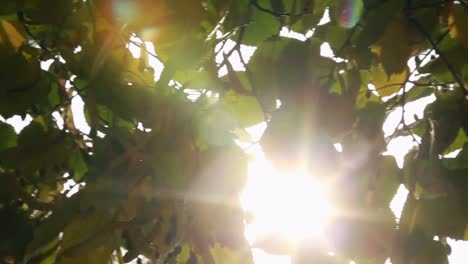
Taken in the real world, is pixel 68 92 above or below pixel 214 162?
above

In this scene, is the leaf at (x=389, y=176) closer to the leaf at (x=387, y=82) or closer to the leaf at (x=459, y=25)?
the leaf at (x=387, y=82)

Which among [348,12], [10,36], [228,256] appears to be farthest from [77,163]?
[348,12]

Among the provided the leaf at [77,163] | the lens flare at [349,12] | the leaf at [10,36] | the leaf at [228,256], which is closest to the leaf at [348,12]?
the lens flare at [349,12]

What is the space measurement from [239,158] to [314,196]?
0.51ft

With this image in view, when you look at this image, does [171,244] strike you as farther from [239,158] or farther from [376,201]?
[376,201]

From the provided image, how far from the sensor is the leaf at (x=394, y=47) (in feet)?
3.17

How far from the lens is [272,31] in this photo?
1220mm

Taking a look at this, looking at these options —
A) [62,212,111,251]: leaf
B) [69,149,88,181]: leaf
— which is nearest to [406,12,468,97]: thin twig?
[62,212,111,251]: leaf

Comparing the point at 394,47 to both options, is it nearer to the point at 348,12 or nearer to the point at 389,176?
the point at 348,12

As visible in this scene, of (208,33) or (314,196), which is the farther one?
(208,33)

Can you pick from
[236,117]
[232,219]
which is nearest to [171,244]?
[232,219]

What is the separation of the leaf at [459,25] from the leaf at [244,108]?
41cm

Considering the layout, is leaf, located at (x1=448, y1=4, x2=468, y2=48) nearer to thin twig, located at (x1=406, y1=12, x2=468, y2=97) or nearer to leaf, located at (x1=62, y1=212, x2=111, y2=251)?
thin twig, located at (x1=406, y1=12, x2=468, y2=97)

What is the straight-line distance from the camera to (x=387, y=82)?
1126 millimetres
